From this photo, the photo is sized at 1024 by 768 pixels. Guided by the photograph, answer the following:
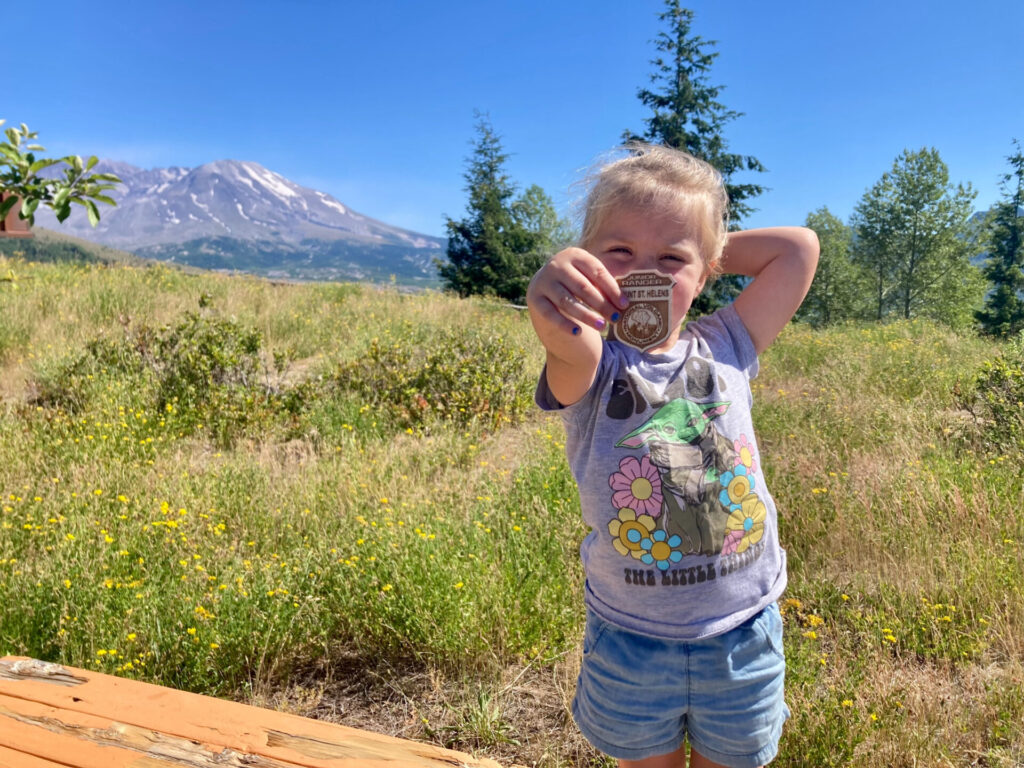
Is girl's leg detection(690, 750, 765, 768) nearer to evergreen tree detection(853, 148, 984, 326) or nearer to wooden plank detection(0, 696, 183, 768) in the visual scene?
wooden plank detection(0, 696, 183, 768)

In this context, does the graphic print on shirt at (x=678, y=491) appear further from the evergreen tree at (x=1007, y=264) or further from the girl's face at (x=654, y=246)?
the evergreen tree at (x=1007, y=264)

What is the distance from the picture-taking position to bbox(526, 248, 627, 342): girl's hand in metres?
1.10

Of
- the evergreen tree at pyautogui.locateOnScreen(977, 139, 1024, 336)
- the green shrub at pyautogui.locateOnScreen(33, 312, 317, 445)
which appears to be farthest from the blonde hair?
the evergreen tree at pyautogui.locateOnScreen(977, 139, 1024, 336)

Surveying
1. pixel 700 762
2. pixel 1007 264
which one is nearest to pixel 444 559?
pixel 700 762

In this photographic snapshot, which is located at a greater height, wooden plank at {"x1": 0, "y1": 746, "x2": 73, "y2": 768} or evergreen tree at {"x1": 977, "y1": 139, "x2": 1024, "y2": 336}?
evergreen tree at {"x1": 977, "y1": 139, "x2": 1024, "y2": 336}

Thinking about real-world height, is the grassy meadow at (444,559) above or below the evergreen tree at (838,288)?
below

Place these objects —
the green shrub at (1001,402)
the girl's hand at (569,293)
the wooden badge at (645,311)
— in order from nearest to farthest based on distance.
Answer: the girl's hand at (569,293) → the wooden badge at (645,311) → the green shrub at (1001,402)

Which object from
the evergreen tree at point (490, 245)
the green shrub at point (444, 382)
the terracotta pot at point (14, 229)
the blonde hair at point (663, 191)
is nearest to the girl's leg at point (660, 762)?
the blonde hair at point (663, 191)

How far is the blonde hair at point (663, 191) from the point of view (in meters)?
1.29

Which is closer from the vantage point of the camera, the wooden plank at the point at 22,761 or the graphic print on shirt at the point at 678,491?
the graphic print on shirt at the point at 678,491

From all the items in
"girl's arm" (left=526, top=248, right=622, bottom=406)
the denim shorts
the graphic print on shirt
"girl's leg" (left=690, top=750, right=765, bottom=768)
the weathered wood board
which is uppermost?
"girl's arm" (left=526, top=248, right=622, bottom=406)

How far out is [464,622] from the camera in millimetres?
2598

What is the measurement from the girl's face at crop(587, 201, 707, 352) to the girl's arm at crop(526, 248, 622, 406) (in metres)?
0.13

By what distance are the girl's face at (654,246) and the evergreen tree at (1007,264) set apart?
4245 cm
